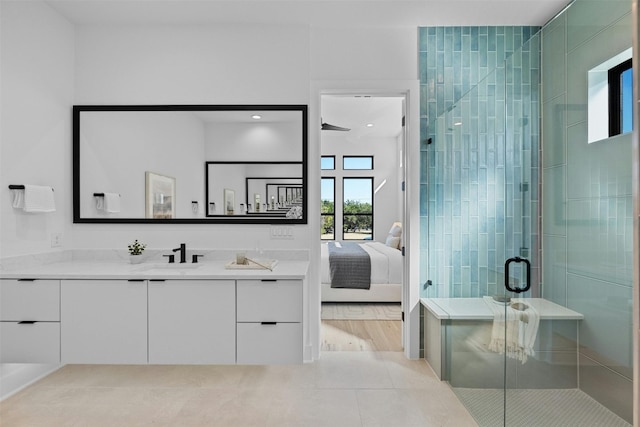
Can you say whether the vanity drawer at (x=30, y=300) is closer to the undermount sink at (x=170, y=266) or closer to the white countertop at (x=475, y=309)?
the undermount sink at (x=170, y=266)

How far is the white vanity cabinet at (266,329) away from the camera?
7.71 feet

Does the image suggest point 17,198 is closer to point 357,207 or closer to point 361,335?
point 361,335

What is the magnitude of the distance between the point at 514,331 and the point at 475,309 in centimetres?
48

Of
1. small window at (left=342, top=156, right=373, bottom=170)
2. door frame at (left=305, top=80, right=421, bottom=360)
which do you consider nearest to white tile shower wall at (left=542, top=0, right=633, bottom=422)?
door frame at (left=305, top=80, right=421, bottom=360)

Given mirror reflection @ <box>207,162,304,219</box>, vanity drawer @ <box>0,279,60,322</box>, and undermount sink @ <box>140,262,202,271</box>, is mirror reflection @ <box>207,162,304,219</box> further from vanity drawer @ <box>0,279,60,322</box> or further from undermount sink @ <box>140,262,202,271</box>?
vanity drawer @ <box>0,279,60,322</box>

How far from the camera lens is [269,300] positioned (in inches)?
92.8

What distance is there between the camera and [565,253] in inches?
60.7

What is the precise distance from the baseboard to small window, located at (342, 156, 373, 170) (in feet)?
19.7

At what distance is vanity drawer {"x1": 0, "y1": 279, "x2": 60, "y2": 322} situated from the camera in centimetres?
234

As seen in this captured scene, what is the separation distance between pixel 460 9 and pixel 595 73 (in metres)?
1.72

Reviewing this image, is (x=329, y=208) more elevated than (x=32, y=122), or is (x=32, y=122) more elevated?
(x=32, y=122)

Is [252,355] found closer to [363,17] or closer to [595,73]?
[595,73]

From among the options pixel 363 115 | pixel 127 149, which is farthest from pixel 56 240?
pixel 363 115

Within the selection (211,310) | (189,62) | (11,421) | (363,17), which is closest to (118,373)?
(11,421)
